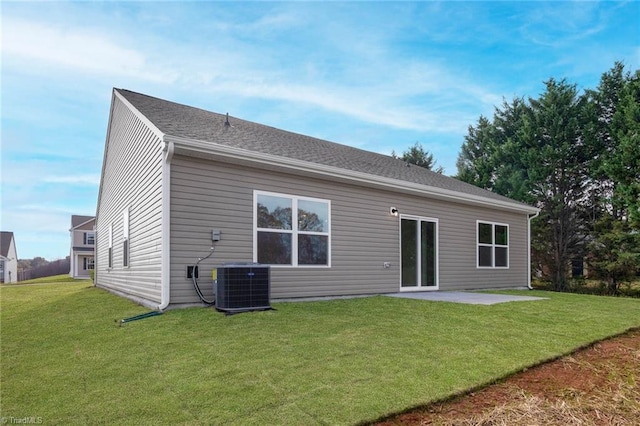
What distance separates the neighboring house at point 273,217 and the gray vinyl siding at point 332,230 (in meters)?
0.02

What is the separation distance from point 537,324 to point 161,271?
516 cm

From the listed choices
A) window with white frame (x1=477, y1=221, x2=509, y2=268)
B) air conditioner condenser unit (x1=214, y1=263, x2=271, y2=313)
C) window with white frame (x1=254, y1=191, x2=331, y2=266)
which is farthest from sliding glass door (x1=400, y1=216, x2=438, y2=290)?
air conditioner condenser unit (x1=214, y1=263, x2=271, y2=313)

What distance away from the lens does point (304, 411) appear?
265 cm

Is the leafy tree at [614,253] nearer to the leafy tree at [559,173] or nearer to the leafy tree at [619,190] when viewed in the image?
the leafy tree at [619,190]

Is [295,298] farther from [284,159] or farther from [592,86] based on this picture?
[592,86]

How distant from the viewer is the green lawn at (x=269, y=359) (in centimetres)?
274

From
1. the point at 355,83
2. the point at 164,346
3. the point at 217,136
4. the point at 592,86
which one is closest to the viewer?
the point at 164,346

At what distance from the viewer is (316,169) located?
7355 mm

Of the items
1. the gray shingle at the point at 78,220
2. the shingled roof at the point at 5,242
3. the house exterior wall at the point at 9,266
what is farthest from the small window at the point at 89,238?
the shingled roof at the point at 5,242

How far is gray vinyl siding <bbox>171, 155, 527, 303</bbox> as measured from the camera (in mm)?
6125

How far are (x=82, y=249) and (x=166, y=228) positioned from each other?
87.5 feet

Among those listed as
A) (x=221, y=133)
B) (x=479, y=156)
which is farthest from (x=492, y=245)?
(x=479, y=156)

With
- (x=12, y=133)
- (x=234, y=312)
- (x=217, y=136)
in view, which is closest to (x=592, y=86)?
(x=217, y=136)

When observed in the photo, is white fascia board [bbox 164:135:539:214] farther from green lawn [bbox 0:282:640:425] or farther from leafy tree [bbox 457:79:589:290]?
leafy tree [bbox 457:79:589:290]
